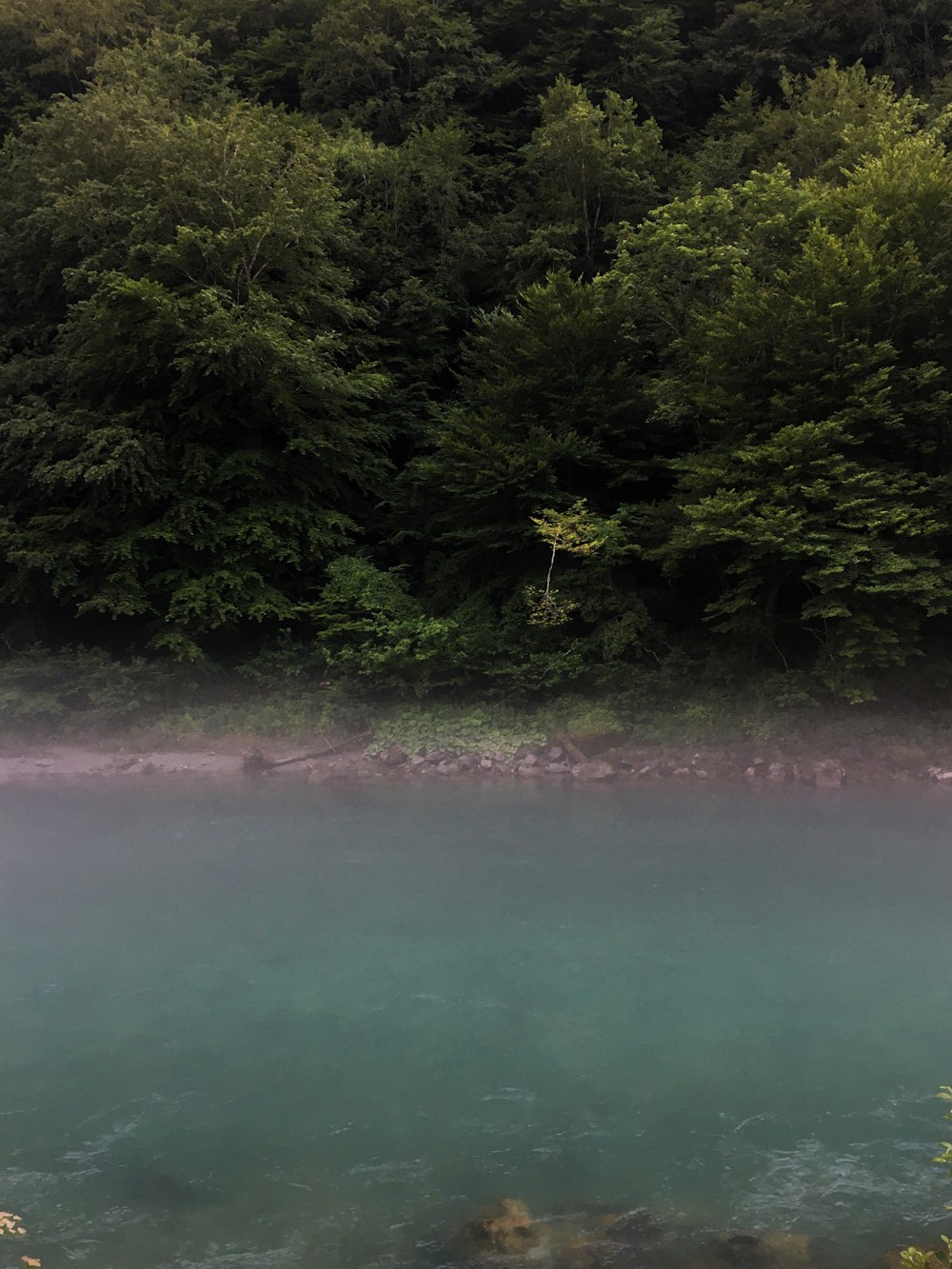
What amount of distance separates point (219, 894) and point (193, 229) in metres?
9.00

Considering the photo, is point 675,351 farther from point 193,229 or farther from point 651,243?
point 193,229

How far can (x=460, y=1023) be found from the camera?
6375 millimetres

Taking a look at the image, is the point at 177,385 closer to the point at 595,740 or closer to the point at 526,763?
the point at 526,763

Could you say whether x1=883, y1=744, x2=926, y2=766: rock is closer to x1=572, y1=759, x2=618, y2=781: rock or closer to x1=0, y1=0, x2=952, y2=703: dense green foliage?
x1=0, y1=0, x2=952, y2=703: dense green foliage

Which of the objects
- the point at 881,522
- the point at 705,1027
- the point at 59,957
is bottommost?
the point at 59,957

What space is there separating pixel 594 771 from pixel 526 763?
86 cm

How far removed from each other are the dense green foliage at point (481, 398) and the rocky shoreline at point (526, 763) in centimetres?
102

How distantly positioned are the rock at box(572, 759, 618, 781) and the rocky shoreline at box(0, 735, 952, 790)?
0.01 meters

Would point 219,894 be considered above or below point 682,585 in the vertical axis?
below

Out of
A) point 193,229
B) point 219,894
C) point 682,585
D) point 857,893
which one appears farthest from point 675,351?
point 219,894

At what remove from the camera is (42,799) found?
1109cm

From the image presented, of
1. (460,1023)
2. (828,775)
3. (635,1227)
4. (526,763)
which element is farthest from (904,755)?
(635,1227)

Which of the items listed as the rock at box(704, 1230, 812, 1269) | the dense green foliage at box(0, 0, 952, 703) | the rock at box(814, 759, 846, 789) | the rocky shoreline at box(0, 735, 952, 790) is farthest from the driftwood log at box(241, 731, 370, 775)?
the rock at box(704, 1230, 812, 1269)

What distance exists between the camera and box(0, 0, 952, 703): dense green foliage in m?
11.1
